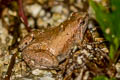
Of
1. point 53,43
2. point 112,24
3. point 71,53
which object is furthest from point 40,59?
point 112,24

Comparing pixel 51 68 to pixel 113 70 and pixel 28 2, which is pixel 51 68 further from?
pixel 28 2

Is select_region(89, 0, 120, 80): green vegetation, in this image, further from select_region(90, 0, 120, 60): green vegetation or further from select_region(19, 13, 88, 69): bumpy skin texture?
select_region(19, 13, 88, 69): bumpy skin texture

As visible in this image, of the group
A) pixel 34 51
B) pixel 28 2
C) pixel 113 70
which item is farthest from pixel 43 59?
pixel 28 2

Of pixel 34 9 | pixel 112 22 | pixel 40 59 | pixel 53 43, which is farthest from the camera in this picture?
pixel 34 9

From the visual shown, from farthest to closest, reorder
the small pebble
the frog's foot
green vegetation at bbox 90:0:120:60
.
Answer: the small pebble
the frog's foot
green vegetation at bbox 90:0:120:60

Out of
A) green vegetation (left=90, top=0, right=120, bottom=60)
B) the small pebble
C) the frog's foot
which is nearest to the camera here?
green vegetation (left=90, top=0, right=120, bottom=60)

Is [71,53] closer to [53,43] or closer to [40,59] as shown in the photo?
[53,43]

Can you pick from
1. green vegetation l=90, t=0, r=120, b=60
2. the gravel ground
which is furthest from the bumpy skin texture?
green vegetation l=90, t=0, r=120, b=60
